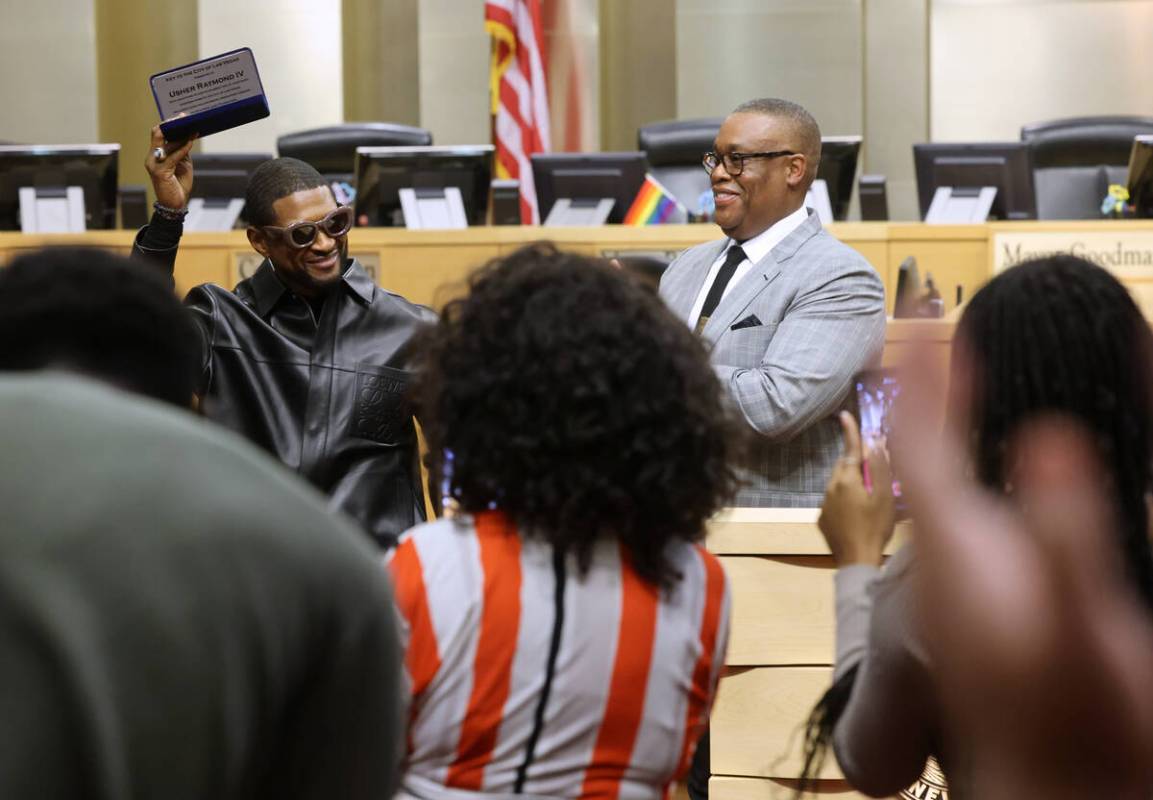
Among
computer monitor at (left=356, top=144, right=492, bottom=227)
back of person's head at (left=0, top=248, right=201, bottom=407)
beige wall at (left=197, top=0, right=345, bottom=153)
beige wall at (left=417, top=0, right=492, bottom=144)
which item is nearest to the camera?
back of person's head at (left=0, top=248, right=201, bottom=407)

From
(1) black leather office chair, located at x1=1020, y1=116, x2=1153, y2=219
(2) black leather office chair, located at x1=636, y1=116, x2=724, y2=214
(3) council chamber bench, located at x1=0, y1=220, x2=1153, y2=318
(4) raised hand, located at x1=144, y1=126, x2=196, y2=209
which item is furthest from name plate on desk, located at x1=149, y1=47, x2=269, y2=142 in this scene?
(1) black leather office chair, located at x1=1020, y1=116, x2=1153, y2=219

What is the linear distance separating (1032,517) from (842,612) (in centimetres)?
30

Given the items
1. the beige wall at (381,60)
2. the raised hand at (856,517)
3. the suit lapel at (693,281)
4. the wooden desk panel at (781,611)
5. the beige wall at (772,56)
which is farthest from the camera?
the beige wall at (772,56)

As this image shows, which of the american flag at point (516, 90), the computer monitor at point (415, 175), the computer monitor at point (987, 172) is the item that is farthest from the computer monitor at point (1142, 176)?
the american flag at point (516, 90)

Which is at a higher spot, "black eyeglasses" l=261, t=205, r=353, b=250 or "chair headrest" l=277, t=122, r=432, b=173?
"chair headrest" l=277, t=122, r=432, b=173

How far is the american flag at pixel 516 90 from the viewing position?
8133mm

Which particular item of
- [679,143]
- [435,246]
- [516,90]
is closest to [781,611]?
[435,246]

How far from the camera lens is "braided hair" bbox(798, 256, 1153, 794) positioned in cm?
131

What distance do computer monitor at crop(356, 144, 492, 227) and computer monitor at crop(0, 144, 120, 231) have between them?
1199mm

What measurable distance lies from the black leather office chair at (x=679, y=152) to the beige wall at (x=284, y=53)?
431cm

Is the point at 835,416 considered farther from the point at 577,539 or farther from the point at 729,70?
the point at 729,70

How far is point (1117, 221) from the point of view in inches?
229

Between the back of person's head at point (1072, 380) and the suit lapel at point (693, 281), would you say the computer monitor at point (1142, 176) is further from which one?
the back of person's head at point (1072, 380)

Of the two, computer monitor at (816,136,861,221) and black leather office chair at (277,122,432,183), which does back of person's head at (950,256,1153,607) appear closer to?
computer monitor at (816,136,861,221)
